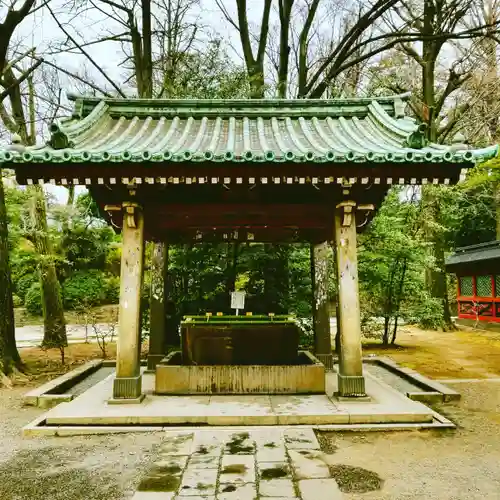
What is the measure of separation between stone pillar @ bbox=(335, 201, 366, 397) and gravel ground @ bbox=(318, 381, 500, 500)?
1160 millimetres

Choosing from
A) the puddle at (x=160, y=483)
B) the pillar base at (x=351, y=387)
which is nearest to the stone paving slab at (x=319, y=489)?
the puddle at (x=160, y=483)

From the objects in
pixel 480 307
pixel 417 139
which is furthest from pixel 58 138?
pixel 480 307

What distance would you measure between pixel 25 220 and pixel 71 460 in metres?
12.1

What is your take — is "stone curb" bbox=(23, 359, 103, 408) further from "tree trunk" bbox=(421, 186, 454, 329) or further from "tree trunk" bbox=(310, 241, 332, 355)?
"tree trunk" bbox=(421, 186, 454, 329)

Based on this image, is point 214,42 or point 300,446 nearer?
point 300,446

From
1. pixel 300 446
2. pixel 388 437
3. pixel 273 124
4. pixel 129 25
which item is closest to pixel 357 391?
pixel 388 437

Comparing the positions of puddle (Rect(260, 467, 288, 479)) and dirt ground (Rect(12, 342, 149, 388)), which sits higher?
dirt ground (Rect(12, 342, 149, 388))

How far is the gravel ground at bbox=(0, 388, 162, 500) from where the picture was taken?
175 inches

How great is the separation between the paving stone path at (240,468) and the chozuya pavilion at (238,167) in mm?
1726

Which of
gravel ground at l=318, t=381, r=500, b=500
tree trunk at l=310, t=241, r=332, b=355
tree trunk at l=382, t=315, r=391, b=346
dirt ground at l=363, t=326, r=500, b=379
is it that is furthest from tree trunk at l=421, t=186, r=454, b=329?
gravel ground at l=318, t=381, r=500, b=500

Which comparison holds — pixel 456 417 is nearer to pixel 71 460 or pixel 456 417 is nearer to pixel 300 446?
pixel 300 446

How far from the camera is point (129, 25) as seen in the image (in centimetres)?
1498

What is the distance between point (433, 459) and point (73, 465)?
388cm

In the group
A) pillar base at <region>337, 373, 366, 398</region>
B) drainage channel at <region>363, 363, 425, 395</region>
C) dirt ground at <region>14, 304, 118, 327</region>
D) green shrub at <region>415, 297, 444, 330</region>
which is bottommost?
drainage channel at <region>363, 363, 425, 395</region>
